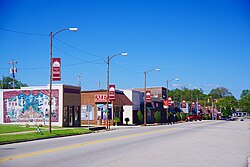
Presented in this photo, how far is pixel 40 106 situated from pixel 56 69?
17.2m

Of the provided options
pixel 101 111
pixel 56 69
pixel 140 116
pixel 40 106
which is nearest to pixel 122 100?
pixel 101 111

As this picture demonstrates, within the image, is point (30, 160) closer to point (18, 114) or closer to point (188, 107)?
point (18, 114)

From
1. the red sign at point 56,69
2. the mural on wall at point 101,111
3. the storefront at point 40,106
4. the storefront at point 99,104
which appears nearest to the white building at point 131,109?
the storefront at point 99,104

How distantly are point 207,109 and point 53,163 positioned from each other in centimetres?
13305

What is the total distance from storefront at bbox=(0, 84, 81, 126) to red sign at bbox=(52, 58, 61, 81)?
14.8 metres

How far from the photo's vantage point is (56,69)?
30531 millimetres

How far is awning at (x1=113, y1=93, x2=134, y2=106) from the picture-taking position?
59250 mm

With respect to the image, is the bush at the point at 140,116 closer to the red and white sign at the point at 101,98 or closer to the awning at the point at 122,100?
the awning at the point at 122,100

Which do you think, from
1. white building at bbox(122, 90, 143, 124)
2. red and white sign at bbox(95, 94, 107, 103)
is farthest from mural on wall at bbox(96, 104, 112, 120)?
white building at bbox(122, 90, 143, 124)

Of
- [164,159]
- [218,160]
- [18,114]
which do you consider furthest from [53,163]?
[18,114]

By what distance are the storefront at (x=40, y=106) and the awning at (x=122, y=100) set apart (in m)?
11.2

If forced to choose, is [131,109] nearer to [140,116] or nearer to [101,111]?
[140,116]

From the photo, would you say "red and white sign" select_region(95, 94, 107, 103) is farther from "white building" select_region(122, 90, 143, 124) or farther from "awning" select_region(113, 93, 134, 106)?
"white building" select_region(122, 90, 143, 124)

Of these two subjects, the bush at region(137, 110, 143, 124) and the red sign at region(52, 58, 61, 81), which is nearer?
the red sign at region(52, 58, 61, 81)
